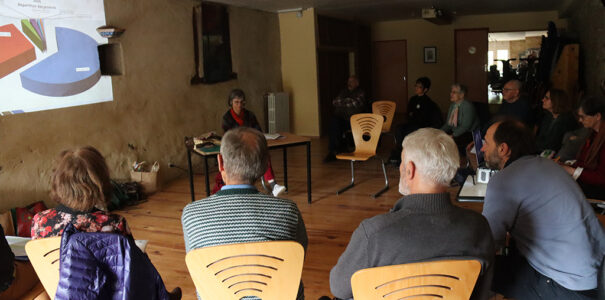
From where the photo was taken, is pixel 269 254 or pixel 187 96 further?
pixel 187 96

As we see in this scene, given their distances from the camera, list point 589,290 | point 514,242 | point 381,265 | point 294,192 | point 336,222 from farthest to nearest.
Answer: point 294,192, point 336,222, point 514,242, point 589,290, point 381,265

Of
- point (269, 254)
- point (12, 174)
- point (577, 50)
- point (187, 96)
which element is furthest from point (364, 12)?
point (269, 254)

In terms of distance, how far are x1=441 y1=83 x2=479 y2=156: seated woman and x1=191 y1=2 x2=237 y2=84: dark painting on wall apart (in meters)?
3.52

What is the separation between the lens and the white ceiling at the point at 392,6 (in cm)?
864

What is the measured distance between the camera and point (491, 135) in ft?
8.29

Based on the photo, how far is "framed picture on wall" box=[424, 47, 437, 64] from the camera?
12766 millimetres

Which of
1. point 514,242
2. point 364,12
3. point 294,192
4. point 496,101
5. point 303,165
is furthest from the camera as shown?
point 496,101

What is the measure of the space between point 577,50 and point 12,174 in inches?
311

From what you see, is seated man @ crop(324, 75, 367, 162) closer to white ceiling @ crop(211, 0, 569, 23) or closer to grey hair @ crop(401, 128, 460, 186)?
white ceiling @ crop(211, 0, 569, 23)

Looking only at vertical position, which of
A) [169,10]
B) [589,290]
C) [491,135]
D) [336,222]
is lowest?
[336,222]

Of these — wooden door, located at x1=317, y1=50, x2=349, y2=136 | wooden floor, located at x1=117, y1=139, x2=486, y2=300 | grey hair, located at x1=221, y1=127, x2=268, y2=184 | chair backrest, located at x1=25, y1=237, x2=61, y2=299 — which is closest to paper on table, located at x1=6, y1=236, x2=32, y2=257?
chair backrest, located at x1=25, y1=237, x2=61, y2=299

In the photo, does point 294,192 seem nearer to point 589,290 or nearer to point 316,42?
point 589,290

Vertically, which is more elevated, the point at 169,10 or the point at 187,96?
the point at 169,10

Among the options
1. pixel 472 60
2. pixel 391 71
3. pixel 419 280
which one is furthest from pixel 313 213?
pixel 472 60
